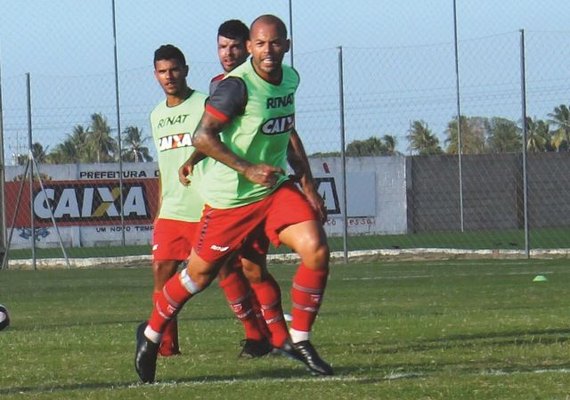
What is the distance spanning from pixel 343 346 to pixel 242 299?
85 cm

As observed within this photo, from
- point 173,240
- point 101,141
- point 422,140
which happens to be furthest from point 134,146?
point 173,240

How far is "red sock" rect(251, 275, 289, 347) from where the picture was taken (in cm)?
810

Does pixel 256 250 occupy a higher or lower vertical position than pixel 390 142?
lower

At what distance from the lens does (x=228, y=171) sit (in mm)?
7738

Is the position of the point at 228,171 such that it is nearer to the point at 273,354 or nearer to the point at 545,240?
the point at 273,354

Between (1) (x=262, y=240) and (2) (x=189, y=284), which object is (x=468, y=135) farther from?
(2) (x=189, y=284)

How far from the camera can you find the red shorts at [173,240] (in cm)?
962

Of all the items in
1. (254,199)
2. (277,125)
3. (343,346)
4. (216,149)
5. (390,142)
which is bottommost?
(343,346)

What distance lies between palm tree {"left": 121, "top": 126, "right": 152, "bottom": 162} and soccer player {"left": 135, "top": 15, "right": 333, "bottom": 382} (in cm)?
2111

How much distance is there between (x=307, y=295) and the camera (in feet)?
25.4

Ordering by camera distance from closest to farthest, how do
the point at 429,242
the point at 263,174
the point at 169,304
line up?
1. the point at 263,174
2. the point at 169,304
3. the point at 429,242

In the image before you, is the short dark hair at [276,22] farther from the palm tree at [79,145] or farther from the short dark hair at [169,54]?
the palm tree at [79,145]

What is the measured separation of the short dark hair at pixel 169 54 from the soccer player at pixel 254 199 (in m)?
1.76

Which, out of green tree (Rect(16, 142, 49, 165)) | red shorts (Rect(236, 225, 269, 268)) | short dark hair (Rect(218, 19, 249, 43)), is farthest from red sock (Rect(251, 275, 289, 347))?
green tree (Rect(16, 142, 49, 165))
